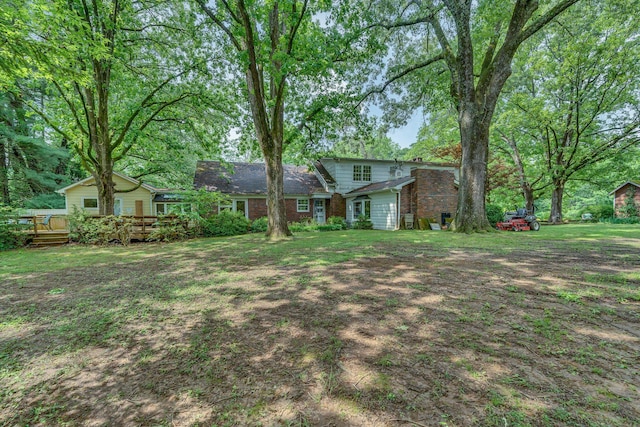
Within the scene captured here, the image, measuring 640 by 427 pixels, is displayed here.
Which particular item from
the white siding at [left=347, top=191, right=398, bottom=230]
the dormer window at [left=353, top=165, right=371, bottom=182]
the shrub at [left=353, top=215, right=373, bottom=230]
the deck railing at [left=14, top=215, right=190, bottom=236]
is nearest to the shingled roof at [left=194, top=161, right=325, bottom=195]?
the dormer window at [left=353, top=165, right=371, bottom=182]

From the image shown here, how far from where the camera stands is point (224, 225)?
1417 cm

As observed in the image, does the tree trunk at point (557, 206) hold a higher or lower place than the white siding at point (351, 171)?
lower

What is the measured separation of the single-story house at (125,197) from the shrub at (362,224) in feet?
39.8

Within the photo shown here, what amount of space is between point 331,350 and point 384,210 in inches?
602

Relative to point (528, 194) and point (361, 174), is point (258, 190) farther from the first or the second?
point (528, 194)

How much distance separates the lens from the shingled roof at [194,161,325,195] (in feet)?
61.8

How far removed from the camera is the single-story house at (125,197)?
18.0 meters

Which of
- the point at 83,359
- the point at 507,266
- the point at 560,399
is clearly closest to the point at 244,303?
the point at 83,359

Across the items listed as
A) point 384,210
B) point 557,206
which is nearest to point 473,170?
point 384,210

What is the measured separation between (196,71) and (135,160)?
1018cm

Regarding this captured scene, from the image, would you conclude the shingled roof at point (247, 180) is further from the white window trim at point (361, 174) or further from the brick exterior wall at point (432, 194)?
the brick exterior wall at point (432, 194)

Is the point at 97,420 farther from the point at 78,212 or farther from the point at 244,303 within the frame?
the point at 78,212

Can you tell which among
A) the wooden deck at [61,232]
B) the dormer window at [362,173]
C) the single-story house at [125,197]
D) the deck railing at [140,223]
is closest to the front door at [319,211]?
the dormer window at [362,173]

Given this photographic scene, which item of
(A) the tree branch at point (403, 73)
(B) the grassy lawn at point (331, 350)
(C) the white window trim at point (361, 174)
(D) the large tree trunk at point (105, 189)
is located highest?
(A) the tree branch at point (403, 73)
